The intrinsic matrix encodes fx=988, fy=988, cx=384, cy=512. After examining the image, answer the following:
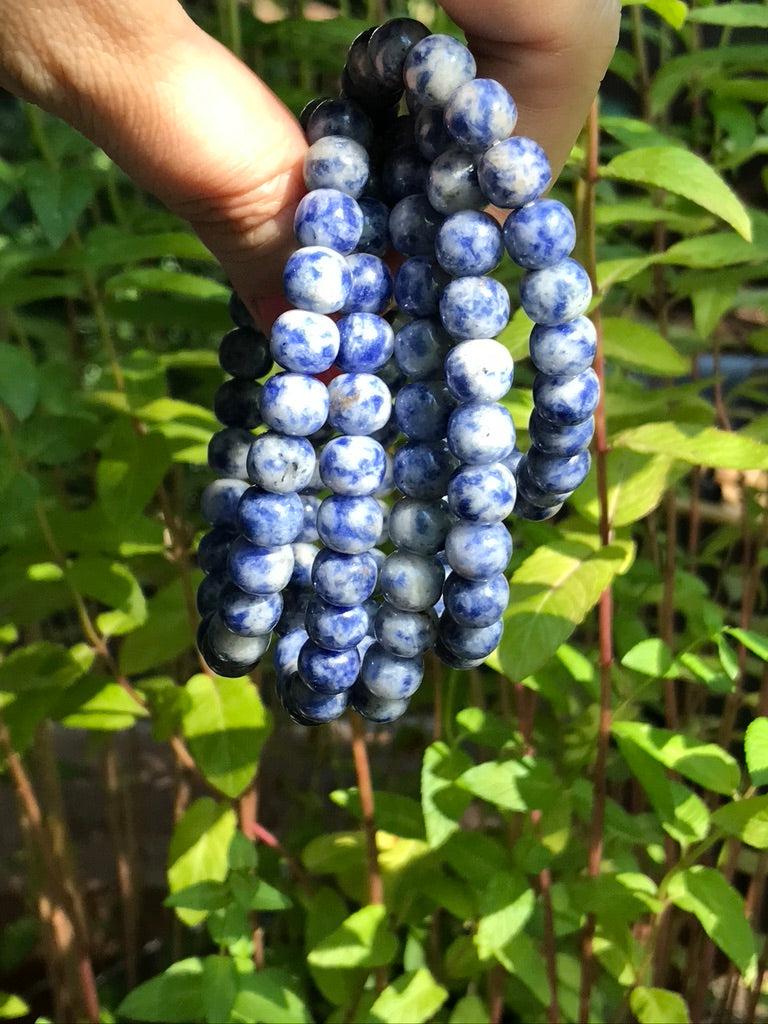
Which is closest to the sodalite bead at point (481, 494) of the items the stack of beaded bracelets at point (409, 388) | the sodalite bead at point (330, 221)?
the stack of beaded bracelets at point (409, 388)

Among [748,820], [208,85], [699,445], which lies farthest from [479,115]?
[748,820]

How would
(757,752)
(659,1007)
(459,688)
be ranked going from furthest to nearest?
(459,688), (659,1007), (757,752)

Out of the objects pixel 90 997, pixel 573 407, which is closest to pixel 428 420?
pixel 573 407

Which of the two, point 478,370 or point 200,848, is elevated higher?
point 478,370

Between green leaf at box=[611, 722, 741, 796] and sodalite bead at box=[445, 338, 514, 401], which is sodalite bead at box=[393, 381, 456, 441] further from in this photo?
green leaf at box=[611, 722, 741, 796]

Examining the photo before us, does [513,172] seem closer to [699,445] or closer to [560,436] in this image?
[560,436]
